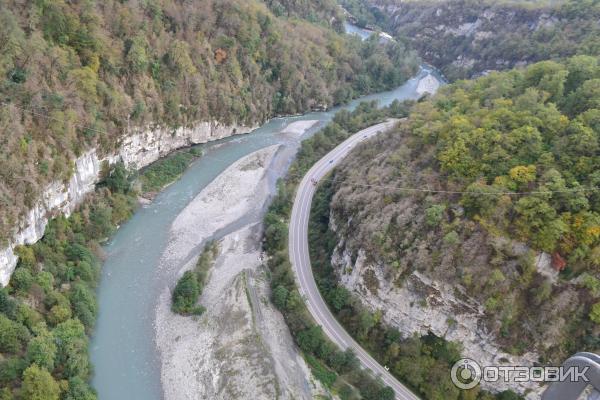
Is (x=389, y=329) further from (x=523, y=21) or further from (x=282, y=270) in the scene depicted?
(x=523, y=21)

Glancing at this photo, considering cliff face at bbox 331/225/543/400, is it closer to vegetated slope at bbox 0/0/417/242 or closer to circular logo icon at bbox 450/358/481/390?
circular logo icon at bbox 450/358/481/390

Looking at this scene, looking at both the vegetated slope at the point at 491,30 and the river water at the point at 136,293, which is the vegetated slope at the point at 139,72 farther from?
the vegetated slope at the point at 491,30

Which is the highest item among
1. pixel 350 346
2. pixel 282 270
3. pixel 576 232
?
pixel 576 232

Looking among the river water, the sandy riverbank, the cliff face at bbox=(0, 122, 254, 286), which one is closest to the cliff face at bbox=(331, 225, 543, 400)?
the sandy riverbank

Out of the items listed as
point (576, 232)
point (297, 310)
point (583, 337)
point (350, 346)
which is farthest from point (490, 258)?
point (297, 310)

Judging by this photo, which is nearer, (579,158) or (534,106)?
(579,158)

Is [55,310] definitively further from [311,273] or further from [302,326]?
[311,273]

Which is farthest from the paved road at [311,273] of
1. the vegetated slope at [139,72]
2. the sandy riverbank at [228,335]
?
the vegetated slope at [139,72]
